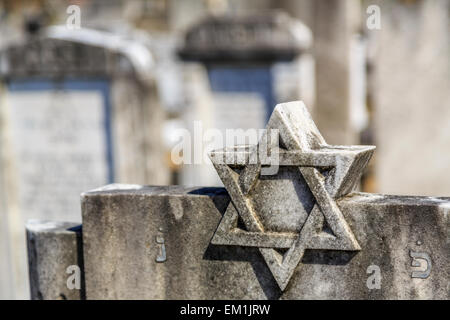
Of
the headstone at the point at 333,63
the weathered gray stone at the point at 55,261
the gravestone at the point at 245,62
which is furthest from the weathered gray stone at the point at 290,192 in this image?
the headstone at the point at 333,63

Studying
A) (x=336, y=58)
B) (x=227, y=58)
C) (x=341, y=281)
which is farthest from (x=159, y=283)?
(x=336, y=58)

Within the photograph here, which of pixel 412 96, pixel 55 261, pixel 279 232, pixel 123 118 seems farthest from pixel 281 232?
pixel 412 96

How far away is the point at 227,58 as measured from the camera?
6.80 m

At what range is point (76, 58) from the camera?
206 inches

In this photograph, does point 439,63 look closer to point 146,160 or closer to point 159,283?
point 146,160

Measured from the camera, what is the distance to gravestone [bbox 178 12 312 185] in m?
6.66

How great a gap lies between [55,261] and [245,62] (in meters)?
4.56

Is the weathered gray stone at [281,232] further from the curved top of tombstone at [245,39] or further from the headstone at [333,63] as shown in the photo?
the headstone at [333,63]

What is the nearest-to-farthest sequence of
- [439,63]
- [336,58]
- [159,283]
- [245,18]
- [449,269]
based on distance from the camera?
[449,269]
[159,283]
[439,63]
[245,18]
[336,58]

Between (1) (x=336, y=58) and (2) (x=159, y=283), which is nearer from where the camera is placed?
(2) (x=159, y=283)

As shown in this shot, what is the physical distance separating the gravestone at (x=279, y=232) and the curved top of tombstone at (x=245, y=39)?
453 cm

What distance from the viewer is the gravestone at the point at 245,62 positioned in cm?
666

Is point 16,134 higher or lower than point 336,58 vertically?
lower
